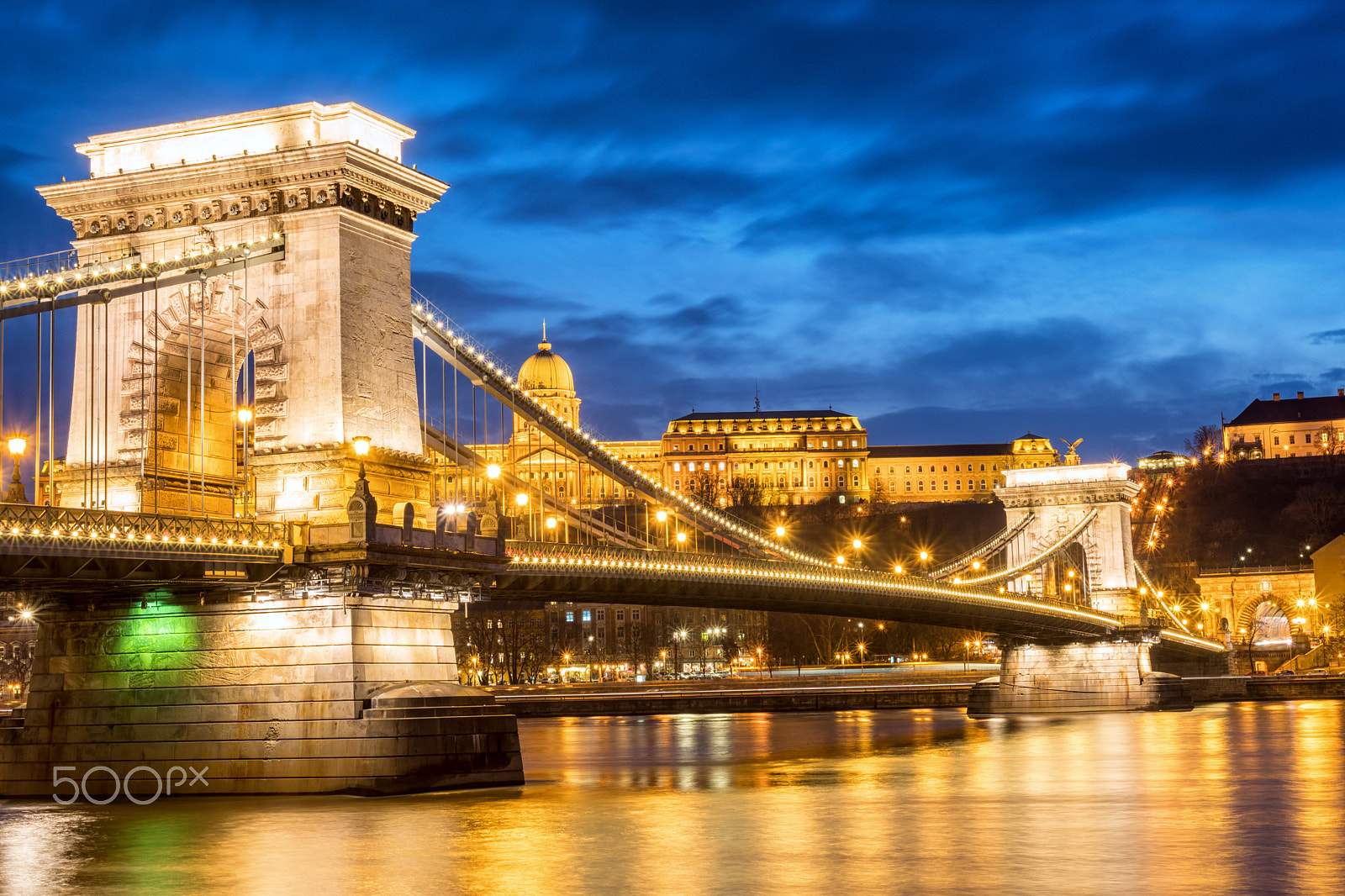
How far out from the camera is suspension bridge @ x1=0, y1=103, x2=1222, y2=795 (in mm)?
30984

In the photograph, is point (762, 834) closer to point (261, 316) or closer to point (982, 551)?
point (261, 316)

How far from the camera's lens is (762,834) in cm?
2708

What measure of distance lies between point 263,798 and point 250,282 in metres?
11.3

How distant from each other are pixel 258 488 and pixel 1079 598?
67164 millimetres

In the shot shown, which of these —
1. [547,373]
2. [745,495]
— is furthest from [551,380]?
[745,495]

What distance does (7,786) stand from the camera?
34.4m

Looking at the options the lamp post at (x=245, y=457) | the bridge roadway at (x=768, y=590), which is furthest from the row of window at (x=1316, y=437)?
the lamp post at (x=245, y=457)

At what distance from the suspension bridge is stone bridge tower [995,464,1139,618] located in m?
55.9

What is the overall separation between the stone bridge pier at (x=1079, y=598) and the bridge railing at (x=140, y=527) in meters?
50.2

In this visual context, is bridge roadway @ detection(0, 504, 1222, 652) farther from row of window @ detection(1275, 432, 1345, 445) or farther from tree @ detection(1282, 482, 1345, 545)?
row of window @ detection(1275, 432, 1345, 445)

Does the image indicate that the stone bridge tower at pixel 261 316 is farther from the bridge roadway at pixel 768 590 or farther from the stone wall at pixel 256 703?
the bridge roadway at pixel 768 590

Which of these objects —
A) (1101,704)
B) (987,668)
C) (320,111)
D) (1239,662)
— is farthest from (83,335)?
(1239,662)

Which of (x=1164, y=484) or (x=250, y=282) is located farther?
(x=1164, y=484)

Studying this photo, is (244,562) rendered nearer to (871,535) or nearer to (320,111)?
(320,111)
